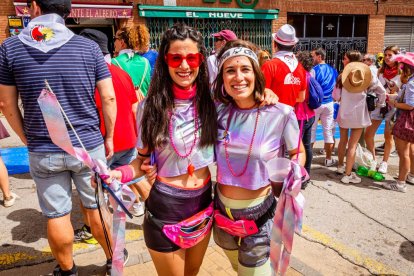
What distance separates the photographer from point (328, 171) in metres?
5.22

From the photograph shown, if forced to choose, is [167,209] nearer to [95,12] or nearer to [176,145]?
[176,145]

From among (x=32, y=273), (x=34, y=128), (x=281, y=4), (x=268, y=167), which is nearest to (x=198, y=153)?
(x=268, y=167)

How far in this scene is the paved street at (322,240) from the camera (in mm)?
2814

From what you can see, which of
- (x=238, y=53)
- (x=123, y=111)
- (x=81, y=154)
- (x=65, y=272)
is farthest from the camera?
(x=123, y=111)

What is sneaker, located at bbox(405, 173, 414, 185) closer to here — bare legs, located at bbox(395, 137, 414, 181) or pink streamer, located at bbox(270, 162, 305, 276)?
bare legs, located at bbox(395, 137, 414, 181)

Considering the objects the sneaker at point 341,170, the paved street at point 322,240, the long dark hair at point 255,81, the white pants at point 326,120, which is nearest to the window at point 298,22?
the white pants at point 326,120

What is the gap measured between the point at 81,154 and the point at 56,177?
0.74 m

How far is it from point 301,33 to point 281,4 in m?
1.67

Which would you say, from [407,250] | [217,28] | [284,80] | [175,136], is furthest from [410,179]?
[217,28]

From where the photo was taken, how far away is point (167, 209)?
73.0 inches

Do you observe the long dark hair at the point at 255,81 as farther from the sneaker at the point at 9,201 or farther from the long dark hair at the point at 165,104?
the sneaker at the point at 9,201

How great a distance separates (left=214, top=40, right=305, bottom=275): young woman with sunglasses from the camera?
5.98 ft

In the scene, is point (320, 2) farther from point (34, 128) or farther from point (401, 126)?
point (34, 128)

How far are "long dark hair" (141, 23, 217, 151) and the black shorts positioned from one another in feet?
0.85
